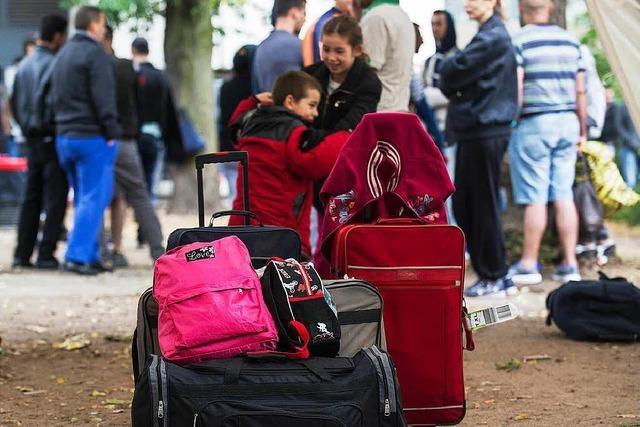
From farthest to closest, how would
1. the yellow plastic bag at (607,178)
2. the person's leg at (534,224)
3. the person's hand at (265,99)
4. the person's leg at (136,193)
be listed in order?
the person's leg at (136,193), the yellow plastic bag at (607,178), the person's leg at (534,224), the person's hand at (265,99)

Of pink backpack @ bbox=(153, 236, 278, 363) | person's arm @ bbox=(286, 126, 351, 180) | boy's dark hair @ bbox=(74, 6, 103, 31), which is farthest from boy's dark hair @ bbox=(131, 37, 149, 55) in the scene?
pink backpack @ bbox=(153, 236, 278, 363)

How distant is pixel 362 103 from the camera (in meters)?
7.06

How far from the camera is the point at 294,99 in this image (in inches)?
268

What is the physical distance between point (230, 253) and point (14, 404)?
2.17 metres

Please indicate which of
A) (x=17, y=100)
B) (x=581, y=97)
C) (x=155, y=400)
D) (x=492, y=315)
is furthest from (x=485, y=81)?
(x=155, y=400)

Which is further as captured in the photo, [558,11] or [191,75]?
[191,75]

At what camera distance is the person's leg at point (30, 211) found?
480 inches

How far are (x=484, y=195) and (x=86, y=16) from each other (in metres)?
3.79

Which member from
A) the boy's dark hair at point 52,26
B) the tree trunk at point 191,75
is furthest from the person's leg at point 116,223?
the tree trunk at point 191,75

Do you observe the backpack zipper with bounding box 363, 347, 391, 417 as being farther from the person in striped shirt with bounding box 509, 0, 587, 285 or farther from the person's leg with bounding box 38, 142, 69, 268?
the person's leg with bounding box 38, 142, 69, 268

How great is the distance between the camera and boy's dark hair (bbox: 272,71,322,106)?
6762 mm

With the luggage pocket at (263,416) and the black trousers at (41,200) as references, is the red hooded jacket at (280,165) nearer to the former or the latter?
the luggage pocket at (263,416)

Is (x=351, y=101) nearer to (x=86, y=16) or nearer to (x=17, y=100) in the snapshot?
(x=86, y=16)

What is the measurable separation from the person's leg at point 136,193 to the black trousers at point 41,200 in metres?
0.56
